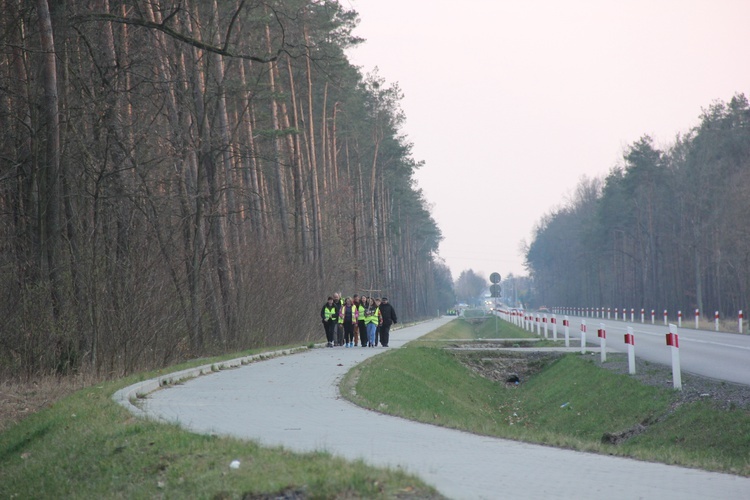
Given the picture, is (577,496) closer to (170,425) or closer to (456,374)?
(170,425)

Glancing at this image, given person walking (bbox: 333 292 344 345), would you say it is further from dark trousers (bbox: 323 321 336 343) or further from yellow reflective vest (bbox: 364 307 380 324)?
yellow reflective vest (bbox: 364 307 380 324)

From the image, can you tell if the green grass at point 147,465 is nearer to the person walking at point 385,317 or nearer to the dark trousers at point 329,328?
the dark trousers at point 329,328

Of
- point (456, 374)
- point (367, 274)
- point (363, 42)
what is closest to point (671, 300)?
point (367, 274)

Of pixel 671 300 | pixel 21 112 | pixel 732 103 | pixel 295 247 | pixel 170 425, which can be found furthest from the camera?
pixel 671 300

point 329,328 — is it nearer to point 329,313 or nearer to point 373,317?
point 329,313

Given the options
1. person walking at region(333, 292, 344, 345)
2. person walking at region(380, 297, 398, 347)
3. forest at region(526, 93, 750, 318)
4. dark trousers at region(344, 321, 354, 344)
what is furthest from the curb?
forest at region(526, 93, 750, 318)

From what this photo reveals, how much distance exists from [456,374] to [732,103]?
169 feet

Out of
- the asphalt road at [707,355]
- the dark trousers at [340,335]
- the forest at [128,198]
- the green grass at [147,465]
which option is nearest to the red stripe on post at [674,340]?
the asphalt road at [707,355]

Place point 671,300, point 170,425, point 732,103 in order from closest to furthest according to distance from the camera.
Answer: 1. point 170,425
2. point 732,103
3. point 671,300

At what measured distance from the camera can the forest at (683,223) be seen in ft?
226

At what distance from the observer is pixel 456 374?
28.7 metres

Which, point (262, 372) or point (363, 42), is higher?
point (363, 42)

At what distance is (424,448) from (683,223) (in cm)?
7930

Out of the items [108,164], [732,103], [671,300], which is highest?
[732,103]
